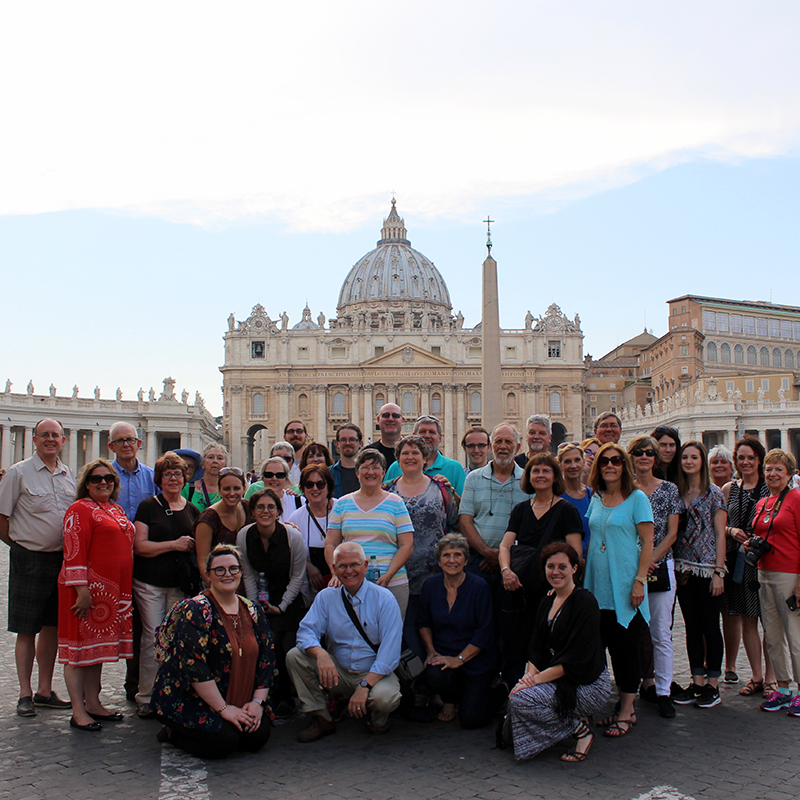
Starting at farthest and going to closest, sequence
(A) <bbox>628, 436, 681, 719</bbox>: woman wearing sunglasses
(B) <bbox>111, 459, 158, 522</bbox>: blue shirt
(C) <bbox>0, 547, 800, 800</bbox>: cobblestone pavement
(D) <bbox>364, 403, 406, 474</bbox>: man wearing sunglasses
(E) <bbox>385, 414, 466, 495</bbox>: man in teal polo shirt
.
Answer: (D) <bbox>364, 403, 406, 474</bbox>: man wearing sunglasses
(E) <bbox>385, 414, 466, 495</bbox>: man in teal polo shirt
(B) <bbox>111, 459, 158, 522</bbox>: blue shirt
(A) <bbox>628, 436, 681, 719</bbox>: woman wearing sunglasses
(C) <bbox>0, 547, 800, 800</bbox>: cobblestone pavement

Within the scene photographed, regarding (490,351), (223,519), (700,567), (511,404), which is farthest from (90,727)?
(511,404)

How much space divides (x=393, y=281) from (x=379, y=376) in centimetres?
2570

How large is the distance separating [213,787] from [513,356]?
6927 centimetres

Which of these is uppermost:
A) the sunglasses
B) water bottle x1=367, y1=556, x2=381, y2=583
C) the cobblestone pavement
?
the sunglasses

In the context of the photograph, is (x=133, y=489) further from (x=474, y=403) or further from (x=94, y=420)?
(x=474, y=403)

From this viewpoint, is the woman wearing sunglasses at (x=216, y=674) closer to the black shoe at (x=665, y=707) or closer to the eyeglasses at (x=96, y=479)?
the eyeglasses at (x=96, y=479)

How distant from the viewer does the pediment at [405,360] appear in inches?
2825

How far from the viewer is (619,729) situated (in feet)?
20.9

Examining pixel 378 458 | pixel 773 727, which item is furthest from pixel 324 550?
pixel 773 727

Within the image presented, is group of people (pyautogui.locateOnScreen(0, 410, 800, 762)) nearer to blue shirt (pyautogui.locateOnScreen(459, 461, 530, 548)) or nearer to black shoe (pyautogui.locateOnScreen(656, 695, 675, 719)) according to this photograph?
blue shirt (pyautogui.locateOnScreen(459, 461, 530, 548))

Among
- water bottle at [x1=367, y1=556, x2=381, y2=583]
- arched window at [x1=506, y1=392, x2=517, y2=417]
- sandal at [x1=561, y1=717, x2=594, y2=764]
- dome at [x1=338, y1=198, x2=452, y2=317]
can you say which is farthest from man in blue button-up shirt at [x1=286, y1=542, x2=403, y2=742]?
dome at [x1=338, y1=198, x2=452, y2=317]

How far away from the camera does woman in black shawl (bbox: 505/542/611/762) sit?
5918mm

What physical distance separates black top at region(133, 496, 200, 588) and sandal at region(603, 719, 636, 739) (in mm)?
3653

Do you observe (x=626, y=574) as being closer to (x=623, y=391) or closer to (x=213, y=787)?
(x=213, y=787)
